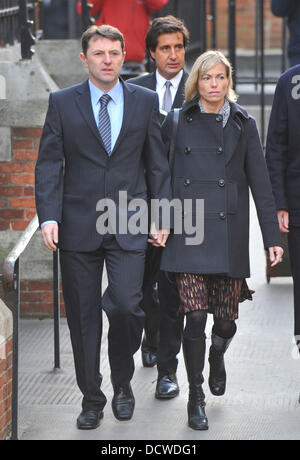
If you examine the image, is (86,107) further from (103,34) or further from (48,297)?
(48,297)

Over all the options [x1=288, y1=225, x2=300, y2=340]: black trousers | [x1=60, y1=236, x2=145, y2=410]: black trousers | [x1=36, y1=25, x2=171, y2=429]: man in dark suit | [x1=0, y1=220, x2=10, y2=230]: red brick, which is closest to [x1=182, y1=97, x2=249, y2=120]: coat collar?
[x1=36, y1=25, x2=171, y2=429]: man in dark suit

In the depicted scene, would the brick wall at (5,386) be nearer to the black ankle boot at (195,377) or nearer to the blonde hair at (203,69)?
the black ankle boot at (195,377)

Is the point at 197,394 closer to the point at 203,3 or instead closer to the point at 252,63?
the point at 203,3

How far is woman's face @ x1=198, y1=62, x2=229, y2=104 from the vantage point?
18.4 feet

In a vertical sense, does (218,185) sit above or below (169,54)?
below

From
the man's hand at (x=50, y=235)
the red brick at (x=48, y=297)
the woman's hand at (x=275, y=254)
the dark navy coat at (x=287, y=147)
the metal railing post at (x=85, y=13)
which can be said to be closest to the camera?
the man's hand at (x=50, y=235)

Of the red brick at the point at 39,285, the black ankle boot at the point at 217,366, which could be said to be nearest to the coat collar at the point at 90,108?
the black ankle boot at the point at 217,366

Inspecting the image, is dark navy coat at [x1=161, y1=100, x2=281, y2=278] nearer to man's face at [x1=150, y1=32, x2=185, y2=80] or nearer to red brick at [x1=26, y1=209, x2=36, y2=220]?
man's face at [x1=150, y1=32, x2=185, y2=80]

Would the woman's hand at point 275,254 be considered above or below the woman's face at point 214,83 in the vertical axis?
below

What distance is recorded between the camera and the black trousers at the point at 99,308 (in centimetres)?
555

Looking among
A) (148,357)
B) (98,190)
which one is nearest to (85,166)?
(98,190)

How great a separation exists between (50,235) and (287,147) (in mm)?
1386

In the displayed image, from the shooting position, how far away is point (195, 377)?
5.65m

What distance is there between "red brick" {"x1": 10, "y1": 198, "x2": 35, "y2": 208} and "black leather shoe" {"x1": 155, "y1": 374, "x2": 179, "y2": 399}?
1.98 m
